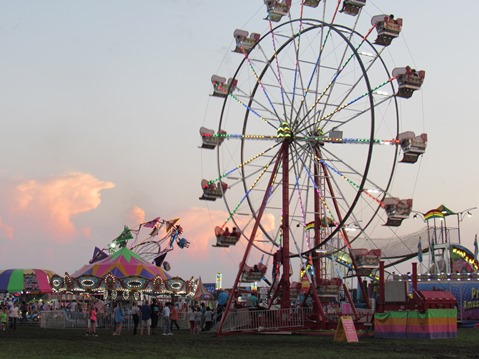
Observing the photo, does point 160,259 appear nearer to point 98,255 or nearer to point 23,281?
point 98,255

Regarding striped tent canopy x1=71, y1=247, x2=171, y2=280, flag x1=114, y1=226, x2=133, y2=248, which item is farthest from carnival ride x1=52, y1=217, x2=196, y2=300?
flag x1=114, y1=226, x2=133, y2=248

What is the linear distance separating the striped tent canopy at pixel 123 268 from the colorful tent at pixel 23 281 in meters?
9.12

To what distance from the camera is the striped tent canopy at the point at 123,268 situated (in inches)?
1784

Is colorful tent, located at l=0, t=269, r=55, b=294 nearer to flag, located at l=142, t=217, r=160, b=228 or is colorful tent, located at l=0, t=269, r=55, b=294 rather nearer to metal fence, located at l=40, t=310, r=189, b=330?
metal fence, located at l=40, t=310, r=189, b=330

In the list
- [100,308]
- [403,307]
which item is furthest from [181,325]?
[403,307]

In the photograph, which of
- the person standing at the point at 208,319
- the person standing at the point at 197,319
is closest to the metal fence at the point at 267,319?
the person standing at the point at 197,319

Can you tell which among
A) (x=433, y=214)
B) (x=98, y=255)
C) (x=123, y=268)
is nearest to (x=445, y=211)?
A: (x=433, y=214)

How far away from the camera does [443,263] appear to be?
53.2 metres

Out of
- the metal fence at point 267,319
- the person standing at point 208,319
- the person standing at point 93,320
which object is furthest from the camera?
the person standing at point 208,319

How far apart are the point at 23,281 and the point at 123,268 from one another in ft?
41.1

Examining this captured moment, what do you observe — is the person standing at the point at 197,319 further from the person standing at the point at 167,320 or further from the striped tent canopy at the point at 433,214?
the striped tent canopy at the point at 433,214

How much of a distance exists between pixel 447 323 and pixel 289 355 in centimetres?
1041

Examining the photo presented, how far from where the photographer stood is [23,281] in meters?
54.5

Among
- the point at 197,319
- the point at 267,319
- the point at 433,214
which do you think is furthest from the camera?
the point at 433,214
